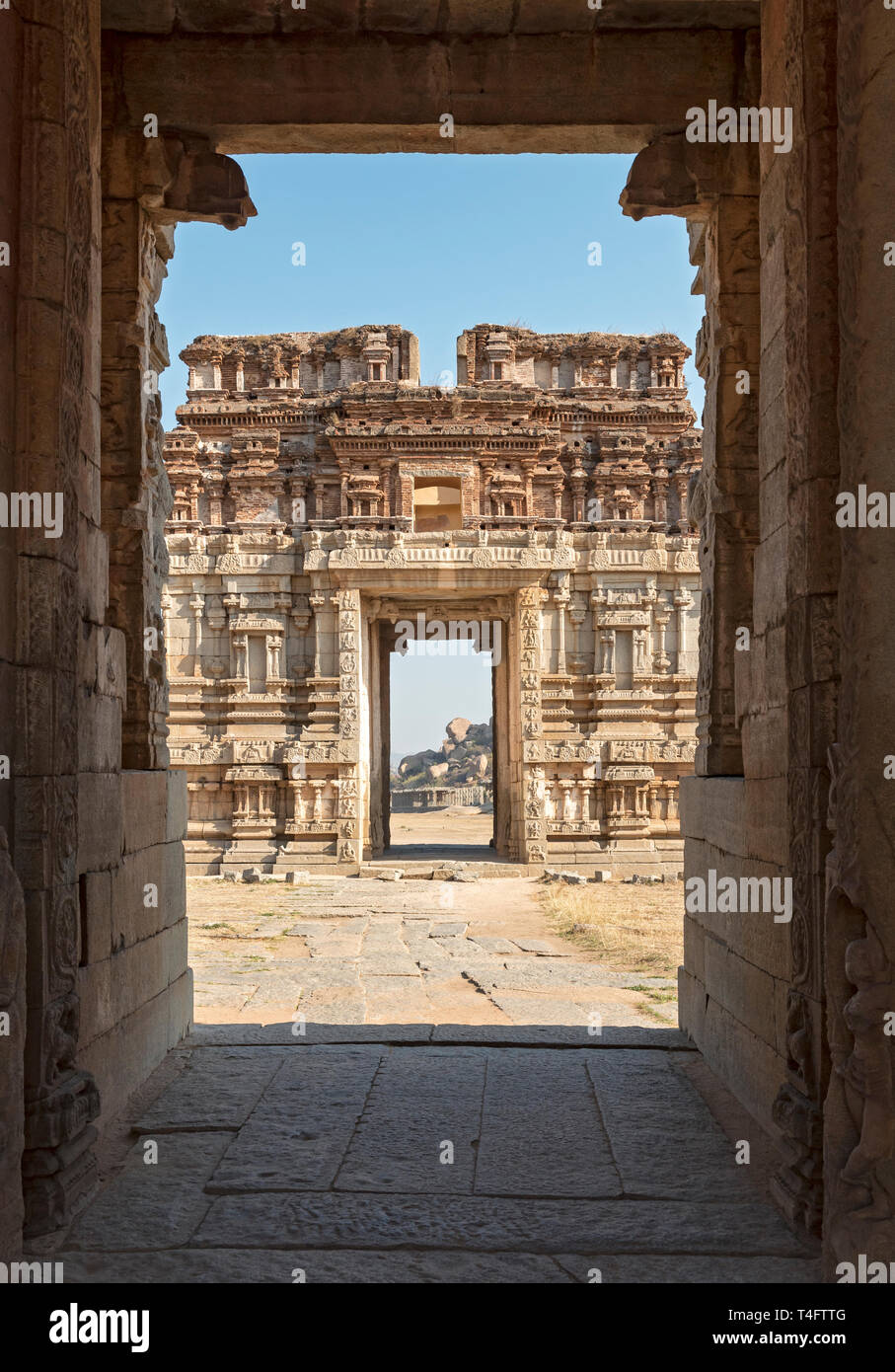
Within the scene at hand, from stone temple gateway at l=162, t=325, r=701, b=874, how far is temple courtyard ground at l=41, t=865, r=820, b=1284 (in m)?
8.95

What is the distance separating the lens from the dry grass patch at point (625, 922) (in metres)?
9.12

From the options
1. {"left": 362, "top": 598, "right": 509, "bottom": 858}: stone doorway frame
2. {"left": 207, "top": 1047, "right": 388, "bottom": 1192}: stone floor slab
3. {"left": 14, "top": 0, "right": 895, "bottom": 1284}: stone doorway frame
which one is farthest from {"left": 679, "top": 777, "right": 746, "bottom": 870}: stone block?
{"left": 362, "top": 598, "right": 509, "bottom": 858}: stone doorway frame

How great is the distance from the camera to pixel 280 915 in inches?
464

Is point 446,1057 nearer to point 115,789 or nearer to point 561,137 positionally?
point 115,789

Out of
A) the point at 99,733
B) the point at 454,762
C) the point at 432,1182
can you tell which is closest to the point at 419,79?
the point at 99,733

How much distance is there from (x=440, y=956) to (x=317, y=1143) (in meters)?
5.01

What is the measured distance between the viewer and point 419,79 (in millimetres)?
5320

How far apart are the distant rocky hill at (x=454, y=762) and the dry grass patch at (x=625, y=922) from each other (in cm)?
3310

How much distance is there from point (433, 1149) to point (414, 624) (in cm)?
1487

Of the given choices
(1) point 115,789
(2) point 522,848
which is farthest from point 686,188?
(2) point 522,848

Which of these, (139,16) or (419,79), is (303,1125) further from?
(139,16)

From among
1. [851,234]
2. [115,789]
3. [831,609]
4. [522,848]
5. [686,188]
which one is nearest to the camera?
[851,234]

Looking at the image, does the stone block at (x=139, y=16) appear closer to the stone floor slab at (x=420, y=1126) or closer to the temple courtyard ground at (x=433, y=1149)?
the temple courtyard ground at (x=433, y=1149)

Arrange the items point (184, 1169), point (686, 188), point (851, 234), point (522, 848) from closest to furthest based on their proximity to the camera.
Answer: point (851, 234)
point (184, 1169)
point (686, 188)
point (522, 848)
